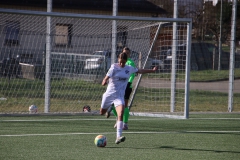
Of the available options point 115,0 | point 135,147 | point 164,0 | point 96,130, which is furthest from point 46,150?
point 164,0

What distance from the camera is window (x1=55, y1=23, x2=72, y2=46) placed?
15509 millimetres

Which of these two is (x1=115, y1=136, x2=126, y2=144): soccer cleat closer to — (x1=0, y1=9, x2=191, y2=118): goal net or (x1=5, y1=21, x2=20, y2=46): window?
(x1=0, y1=9, x2=191, y2=118): goal net

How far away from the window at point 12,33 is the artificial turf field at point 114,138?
8.34ft

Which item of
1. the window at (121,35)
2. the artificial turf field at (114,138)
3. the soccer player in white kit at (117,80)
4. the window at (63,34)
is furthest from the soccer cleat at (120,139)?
the window at (121,35)

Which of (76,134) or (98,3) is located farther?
(98,3)

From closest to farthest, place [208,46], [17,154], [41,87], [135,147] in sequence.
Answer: [17,154], [135,147], [41,87], [208,46]

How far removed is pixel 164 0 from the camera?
1630cm

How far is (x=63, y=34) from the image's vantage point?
16.0m

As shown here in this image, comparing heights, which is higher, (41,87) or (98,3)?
(98,3)

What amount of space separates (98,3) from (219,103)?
6.06 metres

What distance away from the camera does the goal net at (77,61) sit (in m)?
15.1

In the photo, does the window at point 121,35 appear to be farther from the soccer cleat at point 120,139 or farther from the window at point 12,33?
the soccer cleat at point 120,139

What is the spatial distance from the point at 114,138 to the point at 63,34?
21.2ft

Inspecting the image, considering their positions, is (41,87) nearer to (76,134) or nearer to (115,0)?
(115,0)
